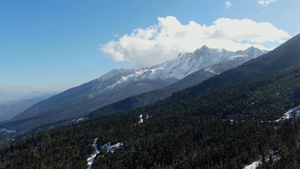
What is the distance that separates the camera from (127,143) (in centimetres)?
9544

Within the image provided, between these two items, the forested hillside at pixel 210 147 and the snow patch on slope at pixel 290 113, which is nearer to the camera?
the forested hillside at pixel 210 147

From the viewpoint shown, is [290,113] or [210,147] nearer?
[210,147]

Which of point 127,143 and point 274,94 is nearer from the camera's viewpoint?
point 127,143

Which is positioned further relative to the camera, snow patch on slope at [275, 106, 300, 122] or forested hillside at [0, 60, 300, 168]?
snow patch on slope at [275, 106, 300, 122]

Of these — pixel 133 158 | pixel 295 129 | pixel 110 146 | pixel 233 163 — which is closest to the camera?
pixel 233 163

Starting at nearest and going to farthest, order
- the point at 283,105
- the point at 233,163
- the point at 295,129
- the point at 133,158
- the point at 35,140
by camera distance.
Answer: the point at 233,163 < the point at 295,129 < the point at 133,158 < the point at 283,105 < the point at 35,140

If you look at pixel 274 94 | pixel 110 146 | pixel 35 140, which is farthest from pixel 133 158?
pixel 274 94

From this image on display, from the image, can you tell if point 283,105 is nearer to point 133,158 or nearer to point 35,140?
point 133,158

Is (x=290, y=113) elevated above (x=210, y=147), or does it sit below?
below

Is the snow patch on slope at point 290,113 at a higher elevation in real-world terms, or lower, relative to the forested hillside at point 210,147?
lower

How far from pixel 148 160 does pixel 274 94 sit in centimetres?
10913

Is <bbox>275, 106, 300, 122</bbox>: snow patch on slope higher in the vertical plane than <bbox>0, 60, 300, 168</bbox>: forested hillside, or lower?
lower

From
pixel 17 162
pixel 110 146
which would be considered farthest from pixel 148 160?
pixel 17 162

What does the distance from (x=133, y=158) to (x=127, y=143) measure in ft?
63.9
